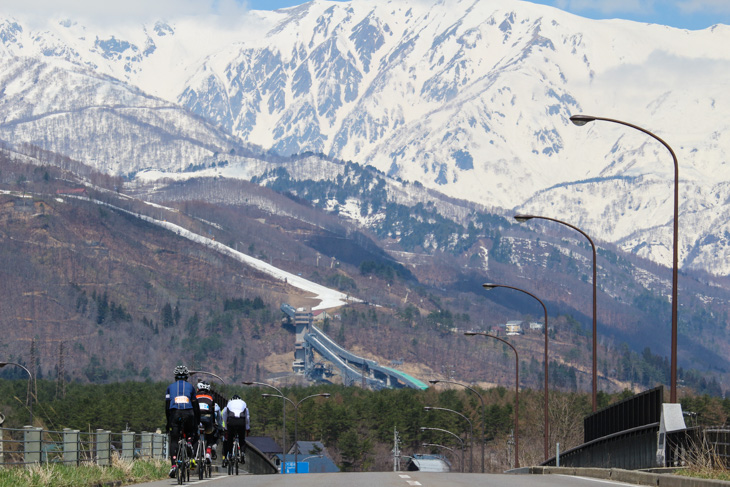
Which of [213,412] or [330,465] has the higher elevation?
[213,412]

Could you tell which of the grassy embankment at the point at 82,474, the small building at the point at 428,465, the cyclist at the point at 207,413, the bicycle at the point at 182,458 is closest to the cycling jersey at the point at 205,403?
the cyclist at the point at 207,413

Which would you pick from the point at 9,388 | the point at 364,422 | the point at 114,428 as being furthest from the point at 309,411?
the point at 9,388

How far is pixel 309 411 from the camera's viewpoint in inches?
6885

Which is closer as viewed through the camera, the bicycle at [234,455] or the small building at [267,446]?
the bicycle at [234,455]

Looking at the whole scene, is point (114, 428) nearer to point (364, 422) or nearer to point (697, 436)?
point (364, 422)

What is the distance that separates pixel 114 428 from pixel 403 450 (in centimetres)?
4165

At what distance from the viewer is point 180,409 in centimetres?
2670

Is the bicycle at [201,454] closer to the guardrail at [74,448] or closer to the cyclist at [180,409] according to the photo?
the cyclist at [180,409]

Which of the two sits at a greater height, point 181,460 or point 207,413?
point 207,413

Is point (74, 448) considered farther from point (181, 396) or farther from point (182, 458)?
point (181, 396)

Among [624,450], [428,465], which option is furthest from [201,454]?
[428,465]

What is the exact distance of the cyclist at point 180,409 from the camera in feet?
87.1

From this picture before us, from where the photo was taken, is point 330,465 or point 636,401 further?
point 330,465

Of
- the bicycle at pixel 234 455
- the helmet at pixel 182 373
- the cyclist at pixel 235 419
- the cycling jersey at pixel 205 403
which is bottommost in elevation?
the bicycle at pixel 234 455
